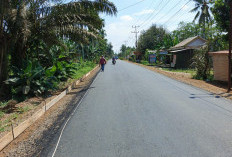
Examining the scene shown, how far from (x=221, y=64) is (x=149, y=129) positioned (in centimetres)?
1146

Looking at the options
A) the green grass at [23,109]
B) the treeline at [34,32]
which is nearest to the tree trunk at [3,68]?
the treeline at [34,32]

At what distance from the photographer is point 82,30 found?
10.9 m

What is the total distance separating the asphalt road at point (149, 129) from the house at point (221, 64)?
274 inches

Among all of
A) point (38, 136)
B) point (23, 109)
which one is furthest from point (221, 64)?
point (38, 136)

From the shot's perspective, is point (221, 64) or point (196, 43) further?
point (196, 43)

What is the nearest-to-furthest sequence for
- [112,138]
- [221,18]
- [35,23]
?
[112,138]
[35,23]
[221,18]

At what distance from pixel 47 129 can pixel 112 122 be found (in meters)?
1.66

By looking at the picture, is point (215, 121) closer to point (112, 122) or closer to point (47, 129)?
point (112, 122)

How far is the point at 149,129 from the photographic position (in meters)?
4.88

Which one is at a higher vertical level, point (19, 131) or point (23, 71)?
point (23, 71)

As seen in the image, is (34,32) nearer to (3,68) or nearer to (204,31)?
(3,68)

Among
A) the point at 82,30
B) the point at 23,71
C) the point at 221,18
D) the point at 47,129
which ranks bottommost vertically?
the point at 47,129

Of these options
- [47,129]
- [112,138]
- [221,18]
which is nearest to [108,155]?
[112,138]

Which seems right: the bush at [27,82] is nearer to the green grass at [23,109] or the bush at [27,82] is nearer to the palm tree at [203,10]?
the green grass at [23,109]
